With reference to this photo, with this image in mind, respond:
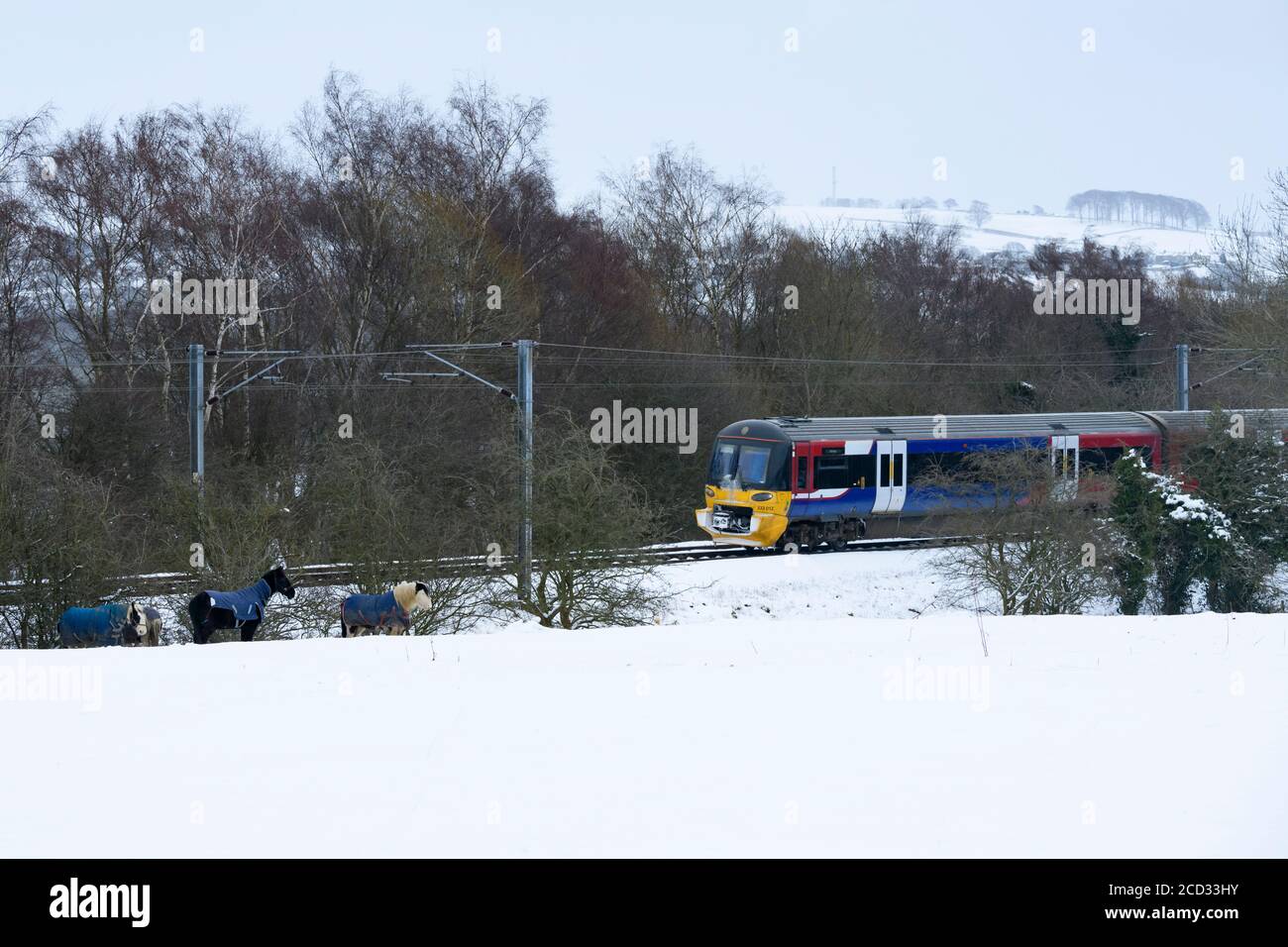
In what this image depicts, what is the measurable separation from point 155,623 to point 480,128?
106 ft

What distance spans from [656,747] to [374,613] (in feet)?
23.8

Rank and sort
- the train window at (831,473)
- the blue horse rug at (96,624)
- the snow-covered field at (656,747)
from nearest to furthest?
the snow-covered field at (656,747), the blue horse rug at (96,624), the train window at (831,473)

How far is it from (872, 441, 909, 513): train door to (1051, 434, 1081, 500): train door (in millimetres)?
3378

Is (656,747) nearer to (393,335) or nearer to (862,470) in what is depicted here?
(862,470)

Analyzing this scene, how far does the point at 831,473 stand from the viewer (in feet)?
103

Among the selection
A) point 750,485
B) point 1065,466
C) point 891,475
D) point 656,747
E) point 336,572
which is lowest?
point 336,572

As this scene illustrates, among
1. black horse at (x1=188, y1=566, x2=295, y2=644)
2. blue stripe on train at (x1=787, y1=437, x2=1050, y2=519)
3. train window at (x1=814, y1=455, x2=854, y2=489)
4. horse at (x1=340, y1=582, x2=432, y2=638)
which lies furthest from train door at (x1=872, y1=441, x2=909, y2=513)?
black horse at (x1=188, y1=566, x2=295, y2=644)

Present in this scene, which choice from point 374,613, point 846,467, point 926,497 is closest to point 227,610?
point 374,613

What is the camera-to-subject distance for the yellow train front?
30828 mm

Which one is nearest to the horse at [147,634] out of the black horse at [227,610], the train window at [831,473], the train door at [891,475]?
the black horse at [227,610]

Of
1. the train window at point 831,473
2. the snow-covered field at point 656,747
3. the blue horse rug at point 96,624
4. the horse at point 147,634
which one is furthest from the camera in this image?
the train window at point 831,473

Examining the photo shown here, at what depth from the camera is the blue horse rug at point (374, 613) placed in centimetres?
1470

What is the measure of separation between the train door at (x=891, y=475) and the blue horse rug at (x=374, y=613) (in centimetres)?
1910

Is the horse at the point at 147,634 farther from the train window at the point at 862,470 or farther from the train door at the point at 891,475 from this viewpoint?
the train door at the point at 891,475
